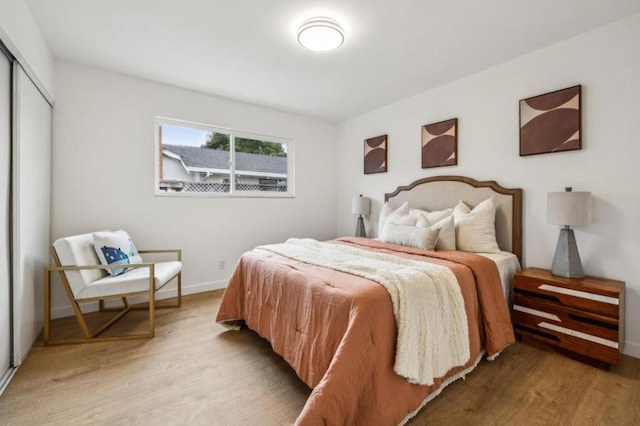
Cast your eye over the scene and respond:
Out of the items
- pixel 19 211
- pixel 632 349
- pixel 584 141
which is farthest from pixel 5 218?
pixel 632 349

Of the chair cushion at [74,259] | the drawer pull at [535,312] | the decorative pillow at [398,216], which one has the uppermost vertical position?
the decorative pillow at [398,216]

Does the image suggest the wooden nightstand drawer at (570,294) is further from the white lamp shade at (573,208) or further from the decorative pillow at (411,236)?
the decorative pillow at (411,236)

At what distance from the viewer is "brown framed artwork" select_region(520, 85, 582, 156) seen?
2295 millimetres

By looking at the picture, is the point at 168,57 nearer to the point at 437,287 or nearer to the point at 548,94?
the point at 437,287

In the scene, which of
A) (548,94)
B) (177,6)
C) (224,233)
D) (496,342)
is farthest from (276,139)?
(496,342)

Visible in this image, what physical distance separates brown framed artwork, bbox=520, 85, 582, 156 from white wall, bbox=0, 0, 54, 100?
380cm

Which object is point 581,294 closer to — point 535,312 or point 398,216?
point 535,312

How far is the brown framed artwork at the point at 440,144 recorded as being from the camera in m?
3.14

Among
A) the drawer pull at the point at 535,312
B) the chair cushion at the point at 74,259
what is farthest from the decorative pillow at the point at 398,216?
the chair cushion at the point at 74,259

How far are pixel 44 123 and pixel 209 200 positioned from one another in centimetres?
161

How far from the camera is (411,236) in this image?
2697 mm

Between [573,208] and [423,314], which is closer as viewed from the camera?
[423,314]

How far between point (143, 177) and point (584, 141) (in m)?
4.17

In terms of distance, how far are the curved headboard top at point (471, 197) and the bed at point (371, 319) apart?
3cm
